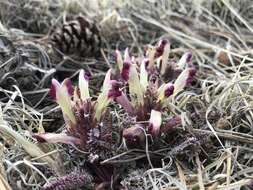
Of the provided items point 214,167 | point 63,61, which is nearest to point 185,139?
point 214,167

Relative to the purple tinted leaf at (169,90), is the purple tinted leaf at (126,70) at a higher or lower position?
higher

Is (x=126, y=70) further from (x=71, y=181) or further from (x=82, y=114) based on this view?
(x=71, y=181)

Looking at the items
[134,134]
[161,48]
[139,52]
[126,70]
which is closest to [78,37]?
[139,52]

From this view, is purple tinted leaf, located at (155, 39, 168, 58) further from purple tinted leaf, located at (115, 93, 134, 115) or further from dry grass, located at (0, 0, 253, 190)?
purple tinted leaf, located at (115, 93, 134, 115)

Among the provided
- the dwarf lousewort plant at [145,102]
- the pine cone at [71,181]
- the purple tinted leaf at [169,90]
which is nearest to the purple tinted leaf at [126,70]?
the dwarf lousewort plant at [145,102]

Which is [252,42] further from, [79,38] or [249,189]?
[249,189]

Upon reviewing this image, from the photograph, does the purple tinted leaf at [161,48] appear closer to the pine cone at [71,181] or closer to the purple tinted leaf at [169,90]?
the purple tinted leaf at [169,90]
